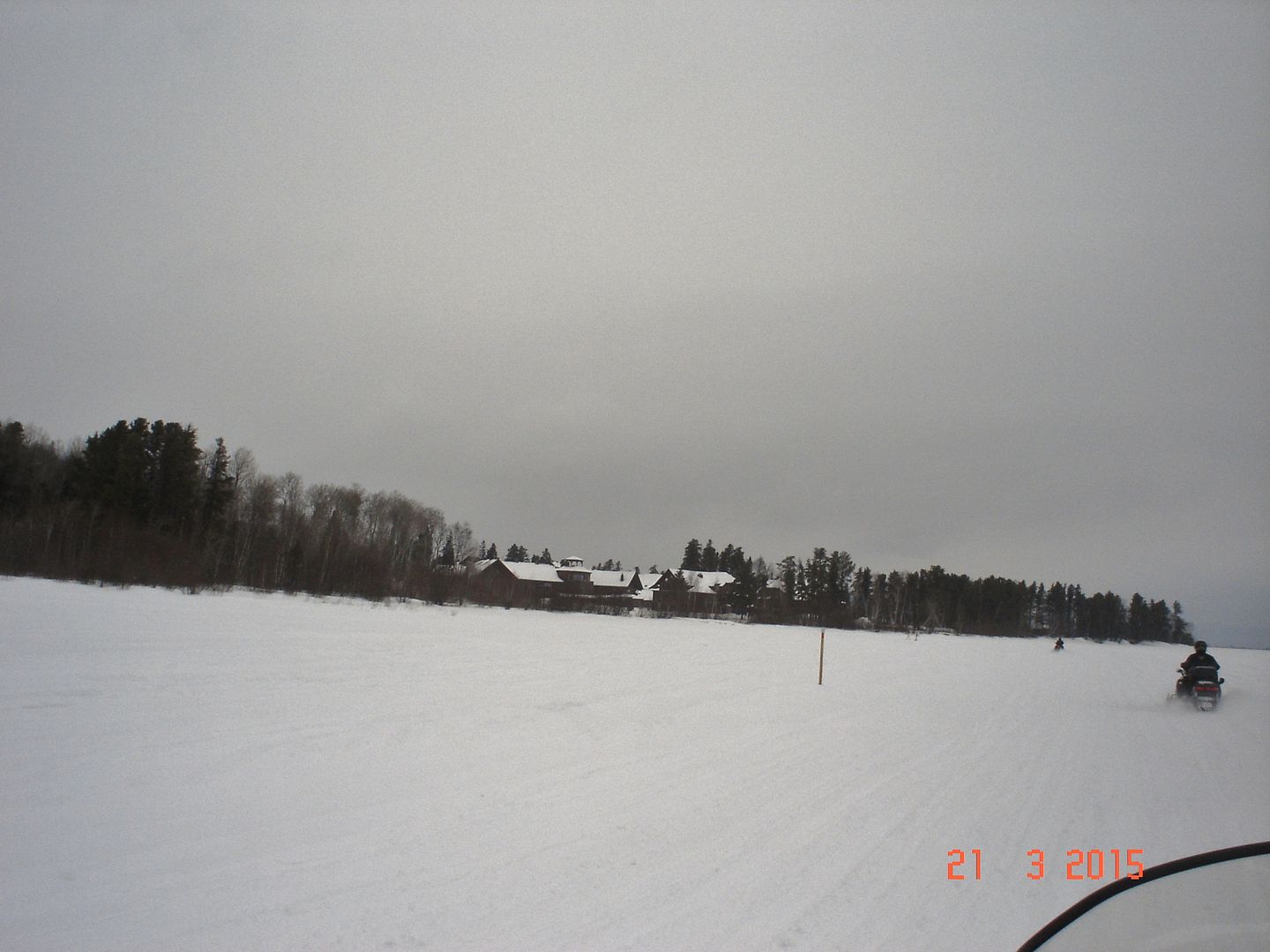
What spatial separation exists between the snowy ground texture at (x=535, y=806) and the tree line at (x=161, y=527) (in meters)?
23.3

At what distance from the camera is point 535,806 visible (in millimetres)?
6273

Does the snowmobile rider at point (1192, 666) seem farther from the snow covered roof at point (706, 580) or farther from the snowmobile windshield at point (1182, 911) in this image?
the snow covered roof at point (706, 580)

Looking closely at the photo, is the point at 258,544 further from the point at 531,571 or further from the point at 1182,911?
the point at 1182,911

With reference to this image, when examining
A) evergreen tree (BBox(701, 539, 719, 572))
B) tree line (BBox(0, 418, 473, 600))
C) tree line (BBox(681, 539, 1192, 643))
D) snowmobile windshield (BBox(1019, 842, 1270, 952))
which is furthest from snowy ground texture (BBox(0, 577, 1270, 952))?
evergreen tree (BBox(701, 539, 719, 572))

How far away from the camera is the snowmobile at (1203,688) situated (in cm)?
1541

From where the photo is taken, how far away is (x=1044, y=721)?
12.5 meters

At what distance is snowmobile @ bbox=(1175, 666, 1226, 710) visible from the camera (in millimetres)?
15406

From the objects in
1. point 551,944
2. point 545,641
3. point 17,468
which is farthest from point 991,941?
point 17,468

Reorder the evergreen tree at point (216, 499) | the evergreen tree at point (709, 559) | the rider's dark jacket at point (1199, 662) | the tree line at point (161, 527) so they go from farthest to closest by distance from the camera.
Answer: the evergreen tree at point (709, 559), the evergreen tree at point (216, 499), the tree line at point (161, 527), the rider's dark jacket at point (1199, 662)
